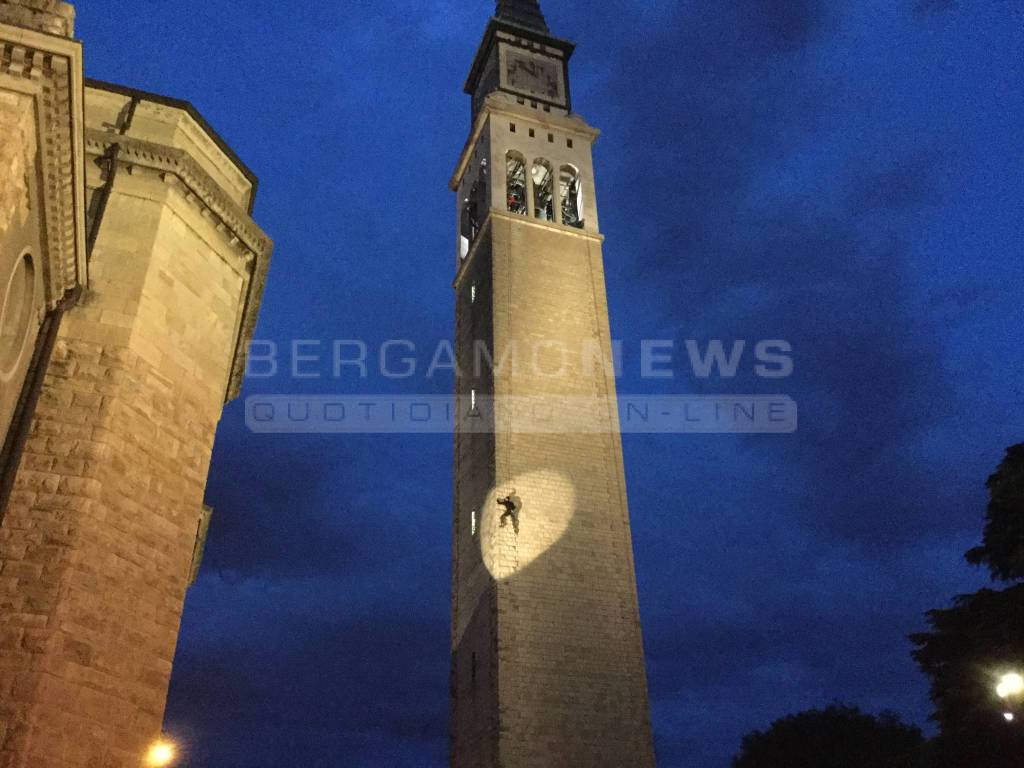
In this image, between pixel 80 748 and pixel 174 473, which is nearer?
pixel 80 748

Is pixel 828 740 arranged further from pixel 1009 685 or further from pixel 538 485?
pixel 1009 685

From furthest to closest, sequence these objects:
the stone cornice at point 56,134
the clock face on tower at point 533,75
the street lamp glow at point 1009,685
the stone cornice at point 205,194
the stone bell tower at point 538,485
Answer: the clock face on tower at point 533,75
the stone bell tower at point 538,485
the street lamp glow at point 1009,685
the stone cornice at point 205,194
the stone cornice at point 56,134

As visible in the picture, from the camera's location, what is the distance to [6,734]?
23.4 ft

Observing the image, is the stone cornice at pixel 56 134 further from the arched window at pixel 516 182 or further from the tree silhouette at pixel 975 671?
the arched window at pixel 516 182

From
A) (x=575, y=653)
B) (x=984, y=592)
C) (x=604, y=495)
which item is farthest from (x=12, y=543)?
(x=984, y=592)

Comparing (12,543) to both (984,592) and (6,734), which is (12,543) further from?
(984,592)

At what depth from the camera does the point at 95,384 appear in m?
8.96

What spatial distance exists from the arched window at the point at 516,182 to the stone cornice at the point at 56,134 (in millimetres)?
18996

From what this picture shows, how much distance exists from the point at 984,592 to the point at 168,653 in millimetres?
18419

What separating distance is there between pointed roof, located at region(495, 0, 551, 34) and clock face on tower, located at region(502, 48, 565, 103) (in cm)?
222

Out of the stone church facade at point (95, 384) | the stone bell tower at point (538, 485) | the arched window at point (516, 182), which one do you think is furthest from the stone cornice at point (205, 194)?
the arched window at point (516, 182)

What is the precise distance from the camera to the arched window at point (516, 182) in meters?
27.5

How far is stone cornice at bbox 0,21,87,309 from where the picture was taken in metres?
7.30

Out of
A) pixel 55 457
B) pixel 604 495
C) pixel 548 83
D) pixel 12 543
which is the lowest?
pixel 12 543
